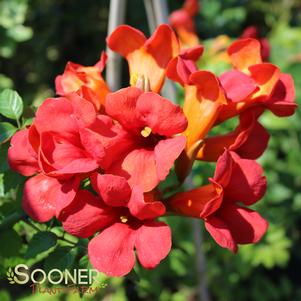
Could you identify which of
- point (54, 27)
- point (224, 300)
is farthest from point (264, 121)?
point (54, 27)

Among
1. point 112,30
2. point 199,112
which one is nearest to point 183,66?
point 199,112

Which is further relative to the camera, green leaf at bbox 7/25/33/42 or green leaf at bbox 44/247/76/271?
green leaf at bbox 7/25/33/42

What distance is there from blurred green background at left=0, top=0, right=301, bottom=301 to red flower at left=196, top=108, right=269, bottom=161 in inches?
10.4

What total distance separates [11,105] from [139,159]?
0.30 meters

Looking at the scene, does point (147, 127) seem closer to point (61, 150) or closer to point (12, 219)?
point (61, 150)

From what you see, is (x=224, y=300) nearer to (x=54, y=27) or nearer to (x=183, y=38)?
(x=183, y=38)

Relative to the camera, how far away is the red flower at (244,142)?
3.45ft

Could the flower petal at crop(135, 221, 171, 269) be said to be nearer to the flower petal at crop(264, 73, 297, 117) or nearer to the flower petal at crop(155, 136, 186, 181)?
the flower petal at crop(155, 136, 186, 181)

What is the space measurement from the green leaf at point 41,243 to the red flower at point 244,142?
1.05ft

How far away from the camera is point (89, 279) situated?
0.99 meters

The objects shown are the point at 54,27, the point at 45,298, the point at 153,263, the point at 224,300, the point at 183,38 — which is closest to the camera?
the point at 153,263

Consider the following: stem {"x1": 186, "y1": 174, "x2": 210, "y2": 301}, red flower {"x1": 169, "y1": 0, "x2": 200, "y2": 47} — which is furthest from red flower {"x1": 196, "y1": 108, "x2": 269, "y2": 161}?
red flower {"x1": 169, "y1": 0, "x2": 200, "y2": 47}

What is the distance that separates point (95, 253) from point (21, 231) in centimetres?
31

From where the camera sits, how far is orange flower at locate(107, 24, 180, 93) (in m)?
1.06
